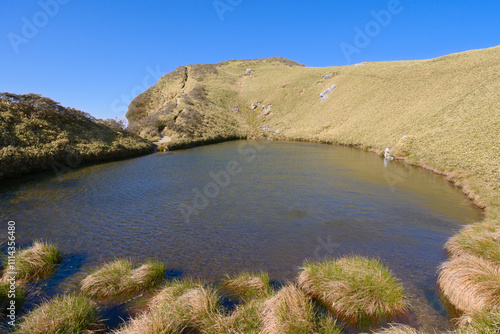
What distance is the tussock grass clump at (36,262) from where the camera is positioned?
8.74 metres

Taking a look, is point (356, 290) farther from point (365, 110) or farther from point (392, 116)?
point (365, 110)

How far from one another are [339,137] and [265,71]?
75627 mm

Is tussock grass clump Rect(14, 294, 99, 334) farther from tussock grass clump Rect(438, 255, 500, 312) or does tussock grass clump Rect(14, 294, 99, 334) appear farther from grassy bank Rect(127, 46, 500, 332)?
tussock grass clump Rect(438, 255, 500, 312)

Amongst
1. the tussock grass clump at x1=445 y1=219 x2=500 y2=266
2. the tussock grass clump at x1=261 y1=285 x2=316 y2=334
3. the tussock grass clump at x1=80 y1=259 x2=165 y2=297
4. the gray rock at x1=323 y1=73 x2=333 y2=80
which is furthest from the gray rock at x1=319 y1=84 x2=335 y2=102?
the tussock grass clump at x1=261 y1=285 x2=316 y2=334

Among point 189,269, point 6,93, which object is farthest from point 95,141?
point 189,269

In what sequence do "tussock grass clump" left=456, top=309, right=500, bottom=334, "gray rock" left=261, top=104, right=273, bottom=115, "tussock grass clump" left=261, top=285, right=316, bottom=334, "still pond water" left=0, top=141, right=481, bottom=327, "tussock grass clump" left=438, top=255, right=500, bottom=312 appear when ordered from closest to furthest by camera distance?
"tussock grass clump" left=456, top=309, right=500, bottom=334 → "tussock grass clump" left=261, top=285, right=316, bottom=334 → "tussock grass clump" left=438, top=255, right=500, bottom=312 → "still pond water" left=0, top=141, right=481, bottom=327 → "gray rock" left=261, top=104, right=273, bottom=115

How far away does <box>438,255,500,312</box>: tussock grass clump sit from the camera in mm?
6496

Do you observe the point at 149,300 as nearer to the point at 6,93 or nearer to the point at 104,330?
the point at 104,330

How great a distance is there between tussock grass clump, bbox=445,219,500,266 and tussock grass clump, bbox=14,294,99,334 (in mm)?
12296

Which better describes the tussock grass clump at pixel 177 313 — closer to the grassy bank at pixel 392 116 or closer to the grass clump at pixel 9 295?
the grass clump at pixel 9 295

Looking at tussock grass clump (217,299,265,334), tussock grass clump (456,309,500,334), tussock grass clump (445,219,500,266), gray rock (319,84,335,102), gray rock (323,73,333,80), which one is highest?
gray rock (323,73,333,80)

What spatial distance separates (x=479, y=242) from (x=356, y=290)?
236 inches

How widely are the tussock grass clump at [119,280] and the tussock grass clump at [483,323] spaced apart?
8.67 metres

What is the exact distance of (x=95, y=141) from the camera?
34.0 metres
